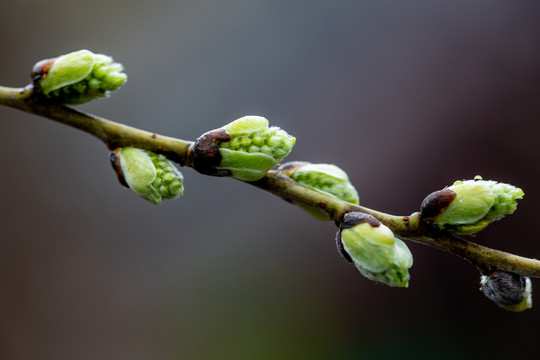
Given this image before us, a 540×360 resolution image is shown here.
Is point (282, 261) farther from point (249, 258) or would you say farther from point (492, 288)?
point (492, 288)

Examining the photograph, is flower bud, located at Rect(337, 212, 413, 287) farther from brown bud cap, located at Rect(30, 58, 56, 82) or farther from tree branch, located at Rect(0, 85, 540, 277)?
brown bud cap, located at Rect(30, 58, 56, 82)

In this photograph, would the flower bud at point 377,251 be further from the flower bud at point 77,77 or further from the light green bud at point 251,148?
the flower bud at point 77,77

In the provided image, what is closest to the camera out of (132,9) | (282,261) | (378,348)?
(378,348)

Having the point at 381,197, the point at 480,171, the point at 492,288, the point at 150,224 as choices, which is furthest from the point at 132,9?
the point at 492,288

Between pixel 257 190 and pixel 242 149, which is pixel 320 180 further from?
pixel 257 190

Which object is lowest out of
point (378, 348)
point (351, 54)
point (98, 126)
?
point (378, 348)

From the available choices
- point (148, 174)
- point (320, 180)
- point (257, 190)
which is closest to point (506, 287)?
point (320, 180)

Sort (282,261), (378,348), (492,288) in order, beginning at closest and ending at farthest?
(492,288) → (378,348) → (282,261)
